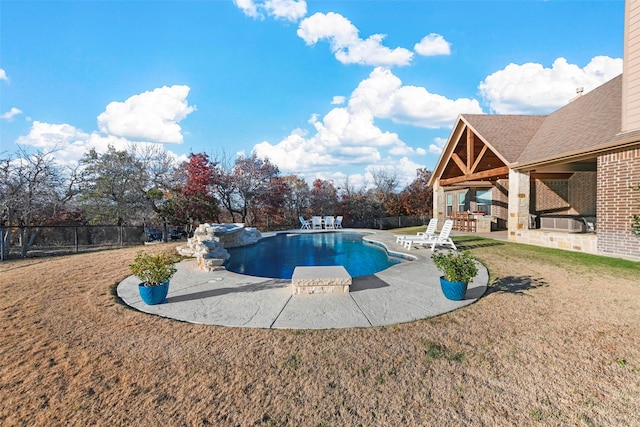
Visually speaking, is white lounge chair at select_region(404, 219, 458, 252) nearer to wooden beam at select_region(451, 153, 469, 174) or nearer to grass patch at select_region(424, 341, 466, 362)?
wooden beam at select_region(451, 153, 469, 174)

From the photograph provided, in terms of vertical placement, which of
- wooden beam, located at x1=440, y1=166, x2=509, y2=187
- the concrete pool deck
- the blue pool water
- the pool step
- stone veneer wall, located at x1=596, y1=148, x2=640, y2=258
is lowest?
the blue pool water

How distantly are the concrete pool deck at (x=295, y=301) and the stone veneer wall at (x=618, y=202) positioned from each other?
4494mm

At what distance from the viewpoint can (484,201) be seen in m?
18.1

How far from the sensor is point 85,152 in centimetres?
1580

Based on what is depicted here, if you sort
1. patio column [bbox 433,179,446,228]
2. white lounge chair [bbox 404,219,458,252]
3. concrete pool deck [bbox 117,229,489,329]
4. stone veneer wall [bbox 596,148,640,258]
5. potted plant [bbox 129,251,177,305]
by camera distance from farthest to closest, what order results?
patio column [bbox 433,179,446,228]
white lounge chair [bbox 404,219,458,252]
stone veneer wall [bbox 596,148,640,258]
potted plant [bbox 129,251,177,305]
concrete pool deck [bbox 117,229,489,329]

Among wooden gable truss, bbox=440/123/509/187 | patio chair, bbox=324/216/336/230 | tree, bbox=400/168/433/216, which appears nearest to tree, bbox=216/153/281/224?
patio chair, bbox=324/216/336/230

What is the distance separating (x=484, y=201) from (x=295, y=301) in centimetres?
1674

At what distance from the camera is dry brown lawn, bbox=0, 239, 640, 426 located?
246 cm

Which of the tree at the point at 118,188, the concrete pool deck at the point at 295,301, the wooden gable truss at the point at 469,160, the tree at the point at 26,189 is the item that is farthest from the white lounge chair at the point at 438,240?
the tree at the point at 26,189

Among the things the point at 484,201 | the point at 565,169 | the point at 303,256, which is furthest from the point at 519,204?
the point at 303,256

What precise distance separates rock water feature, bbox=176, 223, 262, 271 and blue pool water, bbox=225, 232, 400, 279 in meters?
0.43

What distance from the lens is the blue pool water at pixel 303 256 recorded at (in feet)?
28.9

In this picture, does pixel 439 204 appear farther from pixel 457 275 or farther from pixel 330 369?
pixel 330 369

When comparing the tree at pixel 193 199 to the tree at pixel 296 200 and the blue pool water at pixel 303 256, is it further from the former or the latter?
the tree at pixel 296 200
